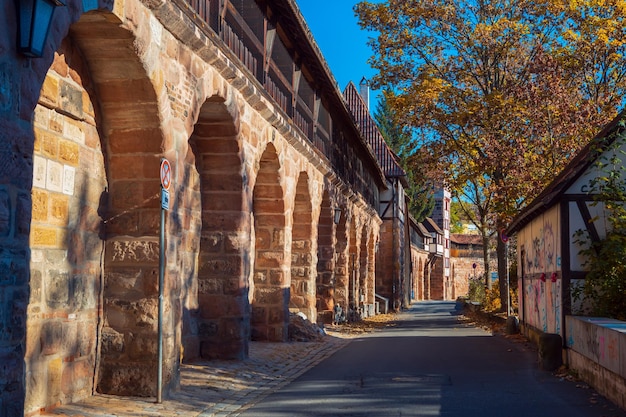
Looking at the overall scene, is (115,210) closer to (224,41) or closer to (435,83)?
(224,41)

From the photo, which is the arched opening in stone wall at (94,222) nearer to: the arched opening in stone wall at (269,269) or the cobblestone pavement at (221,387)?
the cobblestone pavement at (221,387)

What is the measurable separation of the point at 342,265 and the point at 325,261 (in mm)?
2924

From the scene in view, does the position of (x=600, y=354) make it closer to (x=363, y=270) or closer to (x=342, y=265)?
(x=342, y=265)

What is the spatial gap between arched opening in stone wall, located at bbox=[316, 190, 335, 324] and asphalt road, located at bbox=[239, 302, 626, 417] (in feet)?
21.0

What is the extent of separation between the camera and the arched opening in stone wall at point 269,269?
14.2 metres

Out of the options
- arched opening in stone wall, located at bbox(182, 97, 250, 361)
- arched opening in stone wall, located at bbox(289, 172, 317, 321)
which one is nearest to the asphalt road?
arched opening in stone wall, located at bbox(182, 97, 250, 361)

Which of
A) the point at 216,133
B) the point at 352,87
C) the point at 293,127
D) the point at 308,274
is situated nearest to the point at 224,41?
A: the point at 216,133

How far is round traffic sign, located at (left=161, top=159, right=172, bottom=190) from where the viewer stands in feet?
24.2

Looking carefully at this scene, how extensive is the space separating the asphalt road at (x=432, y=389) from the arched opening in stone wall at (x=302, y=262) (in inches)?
121

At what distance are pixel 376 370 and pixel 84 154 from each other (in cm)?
509

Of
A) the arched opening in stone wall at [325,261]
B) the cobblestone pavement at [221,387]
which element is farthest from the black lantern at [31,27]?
the arched opening in stone wall at [325,261]

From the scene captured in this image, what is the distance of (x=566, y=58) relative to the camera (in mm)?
20938

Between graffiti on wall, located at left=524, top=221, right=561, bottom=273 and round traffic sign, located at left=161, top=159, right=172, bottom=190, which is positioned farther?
graffiti on wall, located at left=524, top=221, right=561, bottom=273

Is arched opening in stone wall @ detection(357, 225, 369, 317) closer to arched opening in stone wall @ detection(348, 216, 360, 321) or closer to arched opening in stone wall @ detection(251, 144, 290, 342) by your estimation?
arched opening in stone wall @ detection(348, 216, 360, 321)
